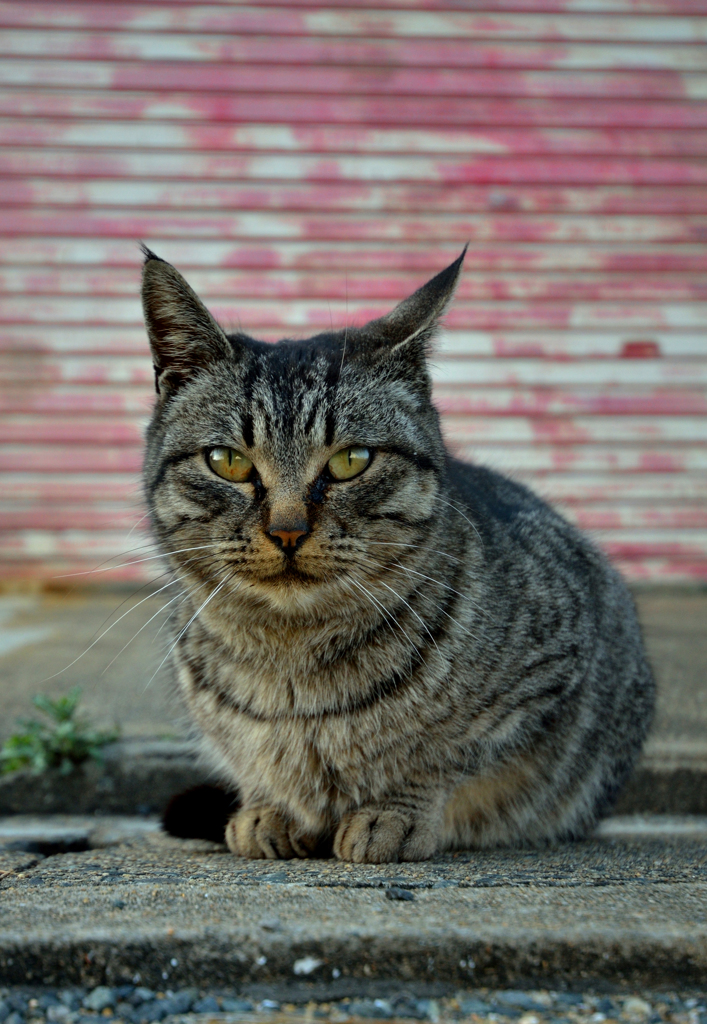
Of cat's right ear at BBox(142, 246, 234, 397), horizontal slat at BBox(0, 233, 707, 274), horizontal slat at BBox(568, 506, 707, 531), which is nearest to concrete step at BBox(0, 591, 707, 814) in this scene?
cat's right ear at BBox(142, 246, 234, 397)

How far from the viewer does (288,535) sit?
5.91ft

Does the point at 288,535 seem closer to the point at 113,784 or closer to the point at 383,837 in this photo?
the point at 383,837

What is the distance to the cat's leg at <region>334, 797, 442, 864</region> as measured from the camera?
1907 mm

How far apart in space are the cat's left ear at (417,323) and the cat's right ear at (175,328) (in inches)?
14.1

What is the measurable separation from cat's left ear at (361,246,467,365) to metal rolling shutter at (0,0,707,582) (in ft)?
11.2

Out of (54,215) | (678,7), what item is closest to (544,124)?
(678,7)

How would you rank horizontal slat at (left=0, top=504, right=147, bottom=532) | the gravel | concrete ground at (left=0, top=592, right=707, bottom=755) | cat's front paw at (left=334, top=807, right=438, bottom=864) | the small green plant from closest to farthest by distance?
the gravel → cat's front paw at (left=334, top=807, right=438, bottom=864) → the small green plant → concrete ground at (left=0, top=592, right=707, bottom=755) → horizontal slat at (left=0, top=504, right=147, bottom=532)

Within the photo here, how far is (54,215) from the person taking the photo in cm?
557

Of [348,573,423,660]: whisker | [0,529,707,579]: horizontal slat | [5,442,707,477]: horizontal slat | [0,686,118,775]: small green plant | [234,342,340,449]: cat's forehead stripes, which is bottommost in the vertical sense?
[0,686,118,775]: small green plant

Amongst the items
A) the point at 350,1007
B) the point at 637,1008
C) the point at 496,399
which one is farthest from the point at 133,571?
the point at 637,1008

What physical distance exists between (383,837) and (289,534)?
67cm

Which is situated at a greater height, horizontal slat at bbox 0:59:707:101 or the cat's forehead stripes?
horizontal slat at bbox 0:59:707:101

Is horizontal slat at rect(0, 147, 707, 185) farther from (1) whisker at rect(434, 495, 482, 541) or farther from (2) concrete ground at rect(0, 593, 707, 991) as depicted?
(2) concrete ground at rect(0, 593, 707, 991)

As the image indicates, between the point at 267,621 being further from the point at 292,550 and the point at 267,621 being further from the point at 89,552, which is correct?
the point at 89,552
